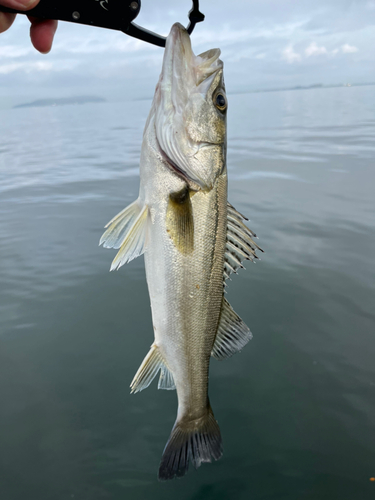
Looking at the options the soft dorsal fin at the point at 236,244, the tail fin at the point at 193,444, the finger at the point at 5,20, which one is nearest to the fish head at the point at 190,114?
the soft dorsal fin at the point at 236,244

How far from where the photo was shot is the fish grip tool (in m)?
2.18

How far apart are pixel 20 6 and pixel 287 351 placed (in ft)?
13.0

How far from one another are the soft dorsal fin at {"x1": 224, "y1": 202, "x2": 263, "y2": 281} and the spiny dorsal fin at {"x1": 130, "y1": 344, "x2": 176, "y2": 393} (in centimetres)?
67

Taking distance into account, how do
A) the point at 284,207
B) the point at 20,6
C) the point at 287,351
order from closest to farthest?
the point at 20,6
the point at 287,351
the point at 284,207

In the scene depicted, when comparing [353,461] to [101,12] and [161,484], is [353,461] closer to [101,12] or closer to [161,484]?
[161,484]

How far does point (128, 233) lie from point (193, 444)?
4.77ft

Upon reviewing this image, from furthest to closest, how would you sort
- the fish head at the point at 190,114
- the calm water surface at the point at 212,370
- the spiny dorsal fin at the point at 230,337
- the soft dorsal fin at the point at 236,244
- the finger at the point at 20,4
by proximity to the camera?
the calm water surface at the point at 212,370 → the spiny dorsal fin at the point at 230,337 → the soft dorsal fin at the point at 236,244 → the fish head at the point at 190,114 → the finger at the point at 20,4

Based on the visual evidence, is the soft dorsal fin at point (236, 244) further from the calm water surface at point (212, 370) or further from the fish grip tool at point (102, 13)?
the calm water surface at point (212, 370)

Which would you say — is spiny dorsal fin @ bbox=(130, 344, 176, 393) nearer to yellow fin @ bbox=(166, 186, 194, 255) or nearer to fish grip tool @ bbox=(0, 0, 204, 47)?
yellow fin @ bbox=(166, 186, 194, 255)

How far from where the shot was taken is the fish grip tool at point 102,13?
7.15ft

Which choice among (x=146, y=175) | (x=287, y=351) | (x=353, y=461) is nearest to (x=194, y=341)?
(x=146, y=175)

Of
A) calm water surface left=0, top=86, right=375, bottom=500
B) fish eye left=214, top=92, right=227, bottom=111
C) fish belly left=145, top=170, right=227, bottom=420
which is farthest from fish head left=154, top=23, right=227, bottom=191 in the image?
calm water surface left=0, top=86, right=375, bottom=500

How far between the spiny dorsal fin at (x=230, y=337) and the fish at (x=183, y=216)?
0.10 metres

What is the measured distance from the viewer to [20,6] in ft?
6.68
